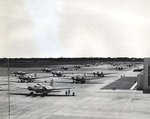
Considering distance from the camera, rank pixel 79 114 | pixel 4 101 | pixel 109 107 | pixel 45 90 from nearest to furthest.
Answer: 1. pixel 79 114
2. pixel 109 107
3. pixel 4 101
4. pixel 45 90

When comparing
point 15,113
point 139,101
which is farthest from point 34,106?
point 139,101

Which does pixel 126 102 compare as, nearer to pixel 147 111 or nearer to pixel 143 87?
pixel 147 111

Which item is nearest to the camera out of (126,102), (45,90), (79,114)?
(79,114)

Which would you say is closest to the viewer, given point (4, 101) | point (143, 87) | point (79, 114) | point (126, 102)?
point (79, 114)

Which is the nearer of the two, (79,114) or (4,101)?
(79,114)

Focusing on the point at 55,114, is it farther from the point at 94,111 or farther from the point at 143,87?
the point at 143,87

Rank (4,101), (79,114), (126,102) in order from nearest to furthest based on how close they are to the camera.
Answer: (79,114), (126,102), (4,101)

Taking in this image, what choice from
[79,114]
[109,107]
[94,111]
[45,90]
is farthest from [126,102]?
[45,90]

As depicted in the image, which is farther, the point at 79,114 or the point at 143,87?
the point at 143,87

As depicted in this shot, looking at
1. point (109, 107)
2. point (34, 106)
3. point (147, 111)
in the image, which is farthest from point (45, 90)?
point (147, 111)
